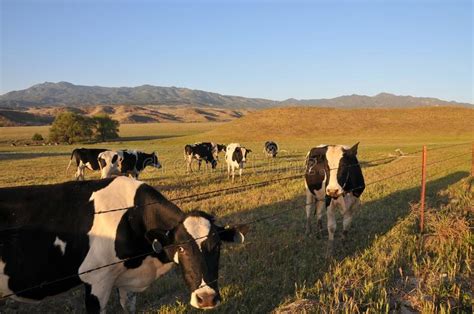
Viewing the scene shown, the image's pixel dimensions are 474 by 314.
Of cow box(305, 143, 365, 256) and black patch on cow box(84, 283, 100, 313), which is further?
cow box(305, 143, 365, 256)

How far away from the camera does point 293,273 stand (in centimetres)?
741

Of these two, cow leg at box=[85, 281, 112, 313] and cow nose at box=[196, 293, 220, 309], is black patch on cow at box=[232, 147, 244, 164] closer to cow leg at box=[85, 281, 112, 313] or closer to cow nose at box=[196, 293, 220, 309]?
cow leg at box=[85, 281, 112, 313]

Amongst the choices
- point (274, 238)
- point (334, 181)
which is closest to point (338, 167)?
point (334, 181)

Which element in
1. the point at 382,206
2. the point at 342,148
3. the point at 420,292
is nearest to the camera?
the point at 420,292

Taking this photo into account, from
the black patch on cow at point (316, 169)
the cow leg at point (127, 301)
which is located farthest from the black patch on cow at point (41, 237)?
the black patch on cow at point (316, 169)

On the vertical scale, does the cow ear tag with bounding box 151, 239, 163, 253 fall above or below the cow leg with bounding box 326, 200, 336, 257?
above

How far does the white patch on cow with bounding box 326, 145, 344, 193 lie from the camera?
28.6ft

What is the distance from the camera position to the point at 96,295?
5105mm

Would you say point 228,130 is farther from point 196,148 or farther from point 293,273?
point 293,273

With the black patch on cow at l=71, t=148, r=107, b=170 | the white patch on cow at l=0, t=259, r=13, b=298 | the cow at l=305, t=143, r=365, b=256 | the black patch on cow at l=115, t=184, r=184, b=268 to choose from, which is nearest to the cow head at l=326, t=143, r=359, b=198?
the cow at l=305, t=143, r=365, b=256

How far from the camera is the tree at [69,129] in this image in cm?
7169

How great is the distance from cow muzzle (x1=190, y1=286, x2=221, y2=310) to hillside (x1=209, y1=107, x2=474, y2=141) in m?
67.0

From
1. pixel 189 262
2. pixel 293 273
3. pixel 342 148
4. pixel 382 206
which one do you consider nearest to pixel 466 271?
pixel 293 273

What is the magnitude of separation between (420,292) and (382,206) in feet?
24.5
